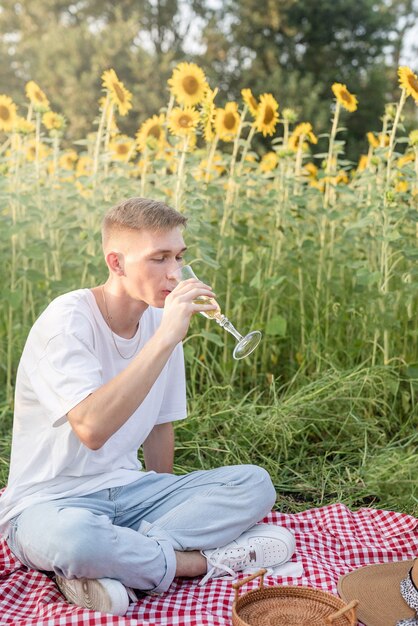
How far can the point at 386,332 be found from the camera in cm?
368

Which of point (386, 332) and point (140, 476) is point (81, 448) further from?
point (386, 332)

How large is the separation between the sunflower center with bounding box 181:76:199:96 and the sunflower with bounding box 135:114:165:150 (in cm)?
21

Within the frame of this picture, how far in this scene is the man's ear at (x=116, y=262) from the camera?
2.36m

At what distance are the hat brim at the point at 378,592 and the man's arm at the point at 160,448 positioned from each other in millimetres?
723

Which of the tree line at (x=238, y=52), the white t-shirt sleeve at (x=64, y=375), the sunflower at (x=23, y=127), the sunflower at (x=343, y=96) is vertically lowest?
the white t-shirt sleeve at (x=64, y=375)

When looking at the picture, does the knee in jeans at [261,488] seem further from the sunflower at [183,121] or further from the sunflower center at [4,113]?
the sunflower center at [4,113]

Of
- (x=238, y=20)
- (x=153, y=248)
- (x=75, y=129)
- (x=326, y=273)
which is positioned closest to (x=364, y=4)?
(x=238, y=20)

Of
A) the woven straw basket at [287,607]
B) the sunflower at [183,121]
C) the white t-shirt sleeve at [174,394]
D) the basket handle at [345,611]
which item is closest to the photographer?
the basket handle at [345,611]

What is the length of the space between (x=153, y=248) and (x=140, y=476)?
67cm

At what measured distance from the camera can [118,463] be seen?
244 centimetres

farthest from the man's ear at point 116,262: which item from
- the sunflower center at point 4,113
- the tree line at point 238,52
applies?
the tree line at point 238,52

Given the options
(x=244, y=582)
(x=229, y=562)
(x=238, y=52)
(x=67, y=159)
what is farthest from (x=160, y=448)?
(x=238, y=52)

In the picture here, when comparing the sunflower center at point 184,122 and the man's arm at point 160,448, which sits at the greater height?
the sunflower center at point 184,122

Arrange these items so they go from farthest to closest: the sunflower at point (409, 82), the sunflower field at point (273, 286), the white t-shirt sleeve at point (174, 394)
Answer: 1. the sunflower at point (409, 82)
2. the sunflower field at point (273, 286)
3. the white t-shirt sleeve at point (174, 394)
